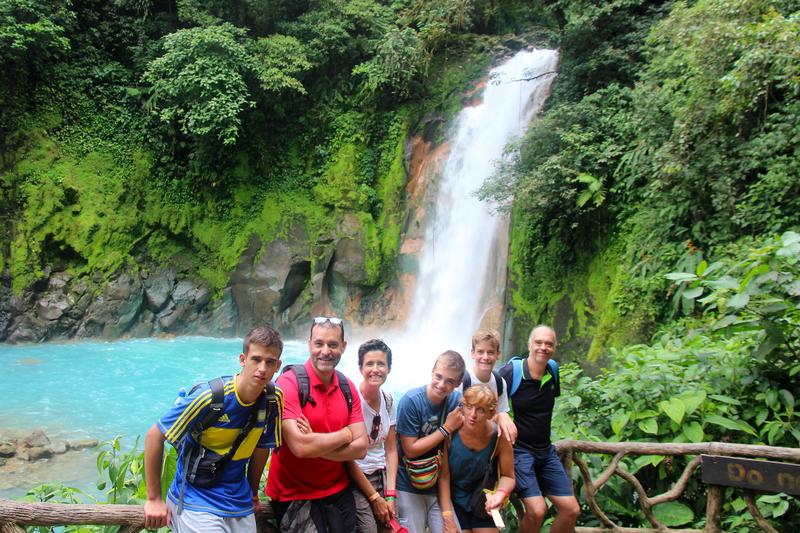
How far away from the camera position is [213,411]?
225 cm

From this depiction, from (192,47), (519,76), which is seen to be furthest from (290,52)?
(519,76)

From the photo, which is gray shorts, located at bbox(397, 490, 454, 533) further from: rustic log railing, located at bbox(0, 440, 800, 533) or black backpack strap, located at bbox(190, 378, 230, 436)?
black backpack strap, located at bbox(190, 378, 230, 436)

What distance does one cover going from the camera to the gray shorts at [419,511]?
2840 mm

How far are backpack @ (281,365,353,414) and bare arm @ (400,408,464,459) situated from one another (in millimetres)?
403

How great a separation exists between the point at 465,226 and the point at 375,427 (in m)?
11.2

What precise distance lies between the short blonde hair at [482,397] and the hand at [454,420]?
0.10 meters

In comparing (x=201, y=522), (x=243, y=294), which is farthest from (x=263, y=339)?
(x=243, y=294)

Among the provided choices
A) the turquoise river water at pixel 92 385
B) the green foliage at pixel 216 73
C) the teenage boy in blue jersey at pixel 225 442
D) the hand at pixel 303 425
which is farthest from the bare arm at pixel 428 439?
the green foliage at pixel 216 73

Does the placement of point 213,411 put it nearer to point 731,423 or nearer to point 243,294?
point 731,423

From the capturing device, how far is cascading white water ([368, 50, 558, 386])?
42.5 ft

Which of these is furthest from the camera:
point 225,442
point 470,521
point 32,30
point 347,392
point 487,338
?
point 32,30

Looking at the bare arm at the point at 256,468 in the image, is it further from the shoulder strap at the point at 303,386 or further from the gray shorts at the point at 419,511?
the gray shorts at the point at 419,511

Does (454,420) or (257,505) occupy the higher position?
(454,420)

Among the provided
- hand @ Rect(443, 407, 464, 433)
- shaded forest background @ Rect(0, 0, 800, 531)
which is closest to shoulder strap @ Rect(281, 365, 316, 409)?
hand @ Rect(443, 407, 464, 433)
